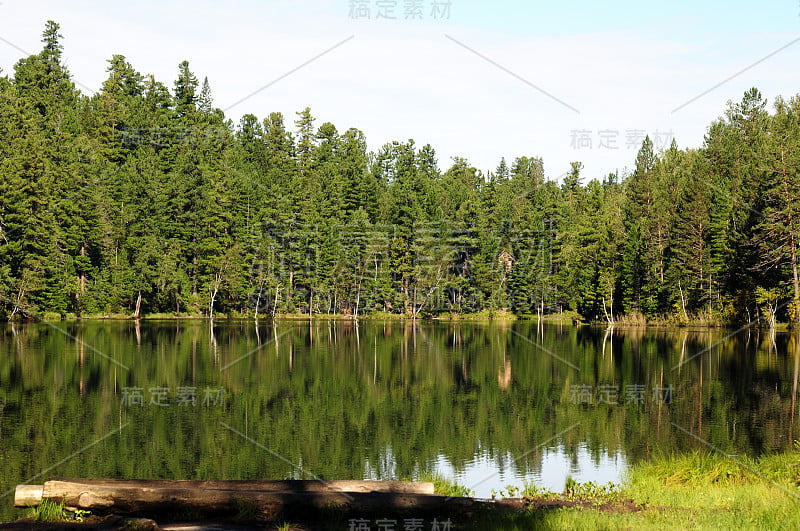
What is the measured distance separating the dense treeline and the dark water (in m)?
27.4

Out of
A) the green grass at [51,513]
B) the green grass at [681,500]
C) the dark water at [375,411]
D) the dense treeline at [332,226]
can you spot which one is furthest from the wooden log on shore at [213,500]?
the dense treeline at [332,226]

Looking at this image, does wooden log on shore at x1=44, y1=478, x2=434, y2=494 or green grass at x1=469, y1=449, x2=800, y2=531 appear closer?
green grass at x1=469, y1=449, x2=800, y2=531

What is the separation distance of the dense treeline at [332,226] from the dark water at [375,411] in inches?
1077

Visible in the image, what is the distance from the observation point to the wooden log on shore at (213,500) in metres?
11.1

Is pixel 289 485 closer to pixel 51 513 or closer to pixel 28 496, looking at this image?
pixel 51 513

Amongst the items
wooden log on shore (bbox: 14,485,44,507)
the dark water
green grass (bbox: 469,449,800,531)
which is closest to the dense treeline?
the dark water

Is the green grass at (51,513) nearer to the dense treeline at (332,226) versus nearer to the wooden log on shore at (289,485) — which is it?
the wooden log on shore at (289,485)

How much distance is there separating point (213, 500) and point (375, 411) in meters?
14.5

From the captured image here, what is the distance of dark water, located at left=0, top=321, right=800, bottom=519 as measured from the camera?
17.7m

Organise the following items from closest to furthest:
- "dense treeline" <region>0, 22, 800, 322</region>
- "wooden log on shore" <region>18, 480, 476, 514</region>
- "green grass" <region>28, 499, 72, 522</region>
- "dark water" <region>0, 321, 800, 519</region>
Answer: "green grass" <region>28, 499, 72, 522</region>, "wooden log on shore" <region>18, 480, 476, 514</region>, "dark water" <region>0, 321, 800, 519</region>, "dense treeline" <region>0, 22, 800, 322</region>

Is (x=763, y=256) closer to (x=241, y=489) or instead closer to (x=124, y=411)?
(x=124, y=411)

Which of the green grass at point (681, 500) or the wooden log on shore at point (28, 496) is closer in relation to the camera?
the green grass at point (681, 500)

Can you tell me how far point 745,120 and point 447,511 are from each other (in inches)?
4204

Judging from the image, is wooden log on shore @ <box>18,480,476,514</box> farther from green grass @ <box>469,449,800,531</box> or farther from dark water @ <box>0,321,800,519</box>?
dark water @ <box>0,321,800,519</box>
